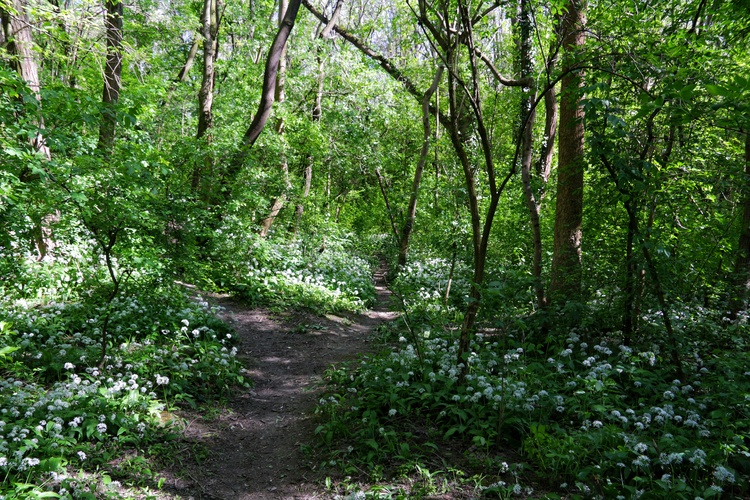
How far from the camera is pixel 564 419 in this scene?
4.44m

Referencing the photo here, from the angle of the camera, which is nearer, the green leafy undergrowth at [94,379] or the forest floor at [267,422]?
the green leafy undergrowth at [94,379]

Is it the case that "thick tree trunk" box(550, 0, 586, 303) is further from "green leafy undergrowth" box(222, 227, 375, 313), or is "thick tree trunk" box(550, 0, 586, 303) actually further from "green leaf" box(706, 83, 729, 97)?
"green leafy undergrowth" box(222, 227, 375, 313)

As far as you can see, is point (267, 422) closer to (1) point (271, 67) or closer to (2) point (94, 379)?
(2) point (94, 379)

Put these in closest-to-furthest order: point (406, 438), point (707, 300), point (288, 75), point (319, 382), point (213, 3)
Answer: 1. point (406, 438)
2. point (319, 382)
3. point (707, 300)
4. point (213, 3)
5. point (288, 75)

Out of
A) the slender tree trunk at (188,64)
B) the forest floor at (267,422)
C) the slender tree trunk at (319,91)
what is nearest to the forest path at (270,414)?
the forest floor at (267,422)

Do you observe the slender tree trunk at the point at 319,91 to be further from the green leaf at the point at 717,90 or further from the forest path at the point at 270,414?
the green leaf at the point at 717,90

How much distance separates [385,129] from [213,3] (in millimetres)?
7374

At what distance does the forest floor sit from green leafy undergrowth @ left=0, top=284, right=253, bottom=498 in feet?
1.18

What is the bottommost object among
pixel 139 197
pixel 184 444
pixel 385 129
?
pixel 184 444

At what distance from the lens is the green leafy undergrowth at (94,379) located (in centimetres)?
358

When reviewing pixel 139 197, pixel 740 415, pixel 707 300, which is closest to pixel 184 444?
pixel 139 197

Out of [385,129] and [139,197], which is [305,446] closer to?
[139,197]

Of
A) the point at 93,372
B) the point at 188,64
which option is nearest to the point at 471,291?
the point at 93,372

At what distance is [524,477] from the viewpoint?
Result: 12.4 feet
